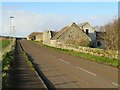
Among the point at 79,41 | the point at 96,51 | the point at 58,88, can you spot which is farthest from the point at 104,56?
the point at 79,41

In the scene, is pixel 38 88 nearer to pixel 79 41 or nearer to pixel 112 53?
pixel 112 53

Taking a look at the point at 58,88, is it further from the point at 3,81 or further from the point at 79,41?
the point at 79,41

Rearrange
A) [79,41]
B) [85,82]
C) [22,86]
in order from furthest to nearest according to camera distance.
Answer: [79,41] < [85,82] < [22,86]

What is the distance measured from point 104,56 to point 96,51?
3.81 meters

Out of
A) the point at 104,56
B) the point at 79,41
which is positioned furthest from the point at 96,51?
the point at 79,41

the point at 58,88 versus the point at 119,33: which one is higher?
the point at 119,33

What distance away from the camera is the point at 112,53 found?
29766 mm

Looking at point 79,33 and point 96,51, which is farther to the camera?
point 79,33

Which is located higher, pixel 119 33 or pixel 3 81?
pixel 119 33

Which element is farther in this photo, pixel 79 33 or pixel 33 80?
pixel 79 33

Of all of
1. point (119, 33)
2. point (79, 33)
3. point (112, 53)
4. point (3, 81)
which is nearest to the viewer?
point (3, 81)

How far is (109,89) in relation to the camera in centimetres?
1367

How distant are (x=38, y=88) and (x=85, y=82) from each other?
131 inches

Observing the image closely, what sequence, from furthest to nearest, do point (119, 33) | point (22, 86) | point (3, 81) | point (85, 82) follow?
point (119, 33)
point (85, 82)
point (22, 86)
point (3, 81)
